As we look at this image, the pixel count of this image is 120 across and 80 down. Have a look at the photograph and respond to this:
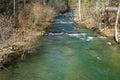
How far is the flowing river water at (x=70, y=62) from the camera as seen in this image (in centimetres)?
2092

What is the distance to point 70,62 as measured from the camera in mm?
24734

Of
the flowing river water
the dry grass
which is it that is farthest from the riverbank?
the flowing river water

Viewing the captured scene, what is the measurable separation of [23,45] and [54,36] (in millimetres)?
10810

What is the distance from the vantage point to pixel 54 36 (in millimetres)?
37594

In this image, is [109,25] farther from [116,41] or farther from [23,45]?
[23,45]

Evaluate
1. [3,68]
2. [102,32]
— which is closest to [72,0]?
[102,32]

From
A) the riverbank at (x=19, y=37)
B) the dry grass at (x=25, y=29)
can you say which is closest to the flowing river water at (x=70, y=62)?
the riverbank at (x=19, y=37)

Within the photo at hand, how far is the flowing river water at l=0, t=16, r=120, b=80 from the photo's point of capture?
20.9 meters

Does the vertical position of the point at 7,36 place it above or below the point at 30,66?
above

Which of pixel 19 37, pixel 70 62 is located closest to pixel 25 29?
pixel 19 37

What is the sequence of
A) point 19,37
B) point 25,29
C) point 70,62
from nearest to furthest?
point 70,62 → point 19,37 → point 25,29

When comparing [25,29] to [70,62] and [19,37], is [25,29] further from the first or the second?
[70,62]

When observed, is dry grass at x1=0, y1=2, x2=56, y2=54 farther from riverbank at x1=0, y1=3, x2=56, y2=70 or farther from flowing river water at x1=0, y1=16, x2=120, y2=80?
flowing river water at x1=0, y1=16, x2=120, y2=80

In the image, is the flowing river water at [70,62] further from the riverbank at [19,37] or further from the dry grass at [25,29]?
the dry grass at [25,29]
